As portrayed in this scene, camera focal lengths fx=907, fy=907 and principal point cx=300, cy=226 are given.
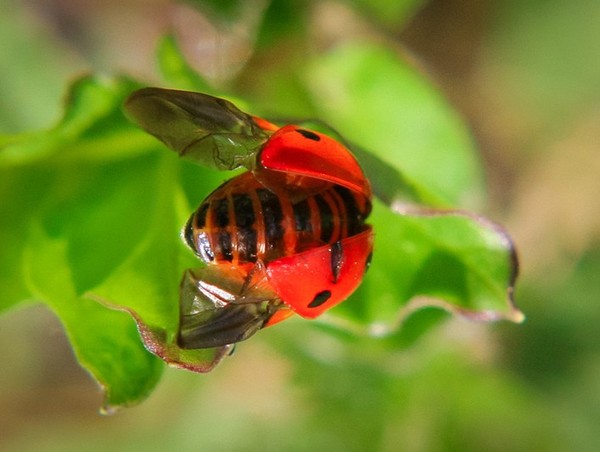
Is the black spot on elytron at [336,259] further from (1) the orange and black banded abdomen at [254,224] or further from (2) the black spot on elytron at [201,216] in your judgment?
(2) the black spot on elytron at [201,216]

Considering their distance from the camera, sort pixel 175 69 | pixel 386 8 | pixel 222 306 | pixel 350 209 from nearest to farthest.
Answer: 1. pixel 222 306
2. pixel 350 209
3. pixel 175 69
4. pixel 386 8

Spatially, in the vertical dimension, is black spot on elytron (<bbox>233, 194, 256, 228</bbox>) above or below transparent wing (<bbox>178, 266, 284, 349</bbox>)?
above

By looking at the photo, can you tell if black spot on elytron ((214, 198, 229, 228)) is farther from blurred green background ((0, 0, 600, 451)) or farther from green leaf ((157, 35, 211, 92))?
blurred green background ((0, 0, 600, 451))

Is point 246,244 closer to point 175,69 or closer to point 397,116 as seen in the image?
point 175,69

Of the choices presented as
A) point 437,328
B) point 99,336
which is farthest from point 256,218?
point 437,328

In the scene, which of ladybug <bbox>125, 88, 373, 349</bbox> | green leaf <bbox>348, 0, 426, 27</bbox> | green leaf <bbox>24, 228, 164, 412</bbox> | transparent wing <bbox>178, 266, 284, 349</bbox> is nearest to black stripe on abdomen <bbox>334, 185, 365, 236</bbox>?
ladybug <bbox>125, 88, 373, 349</bbox>
